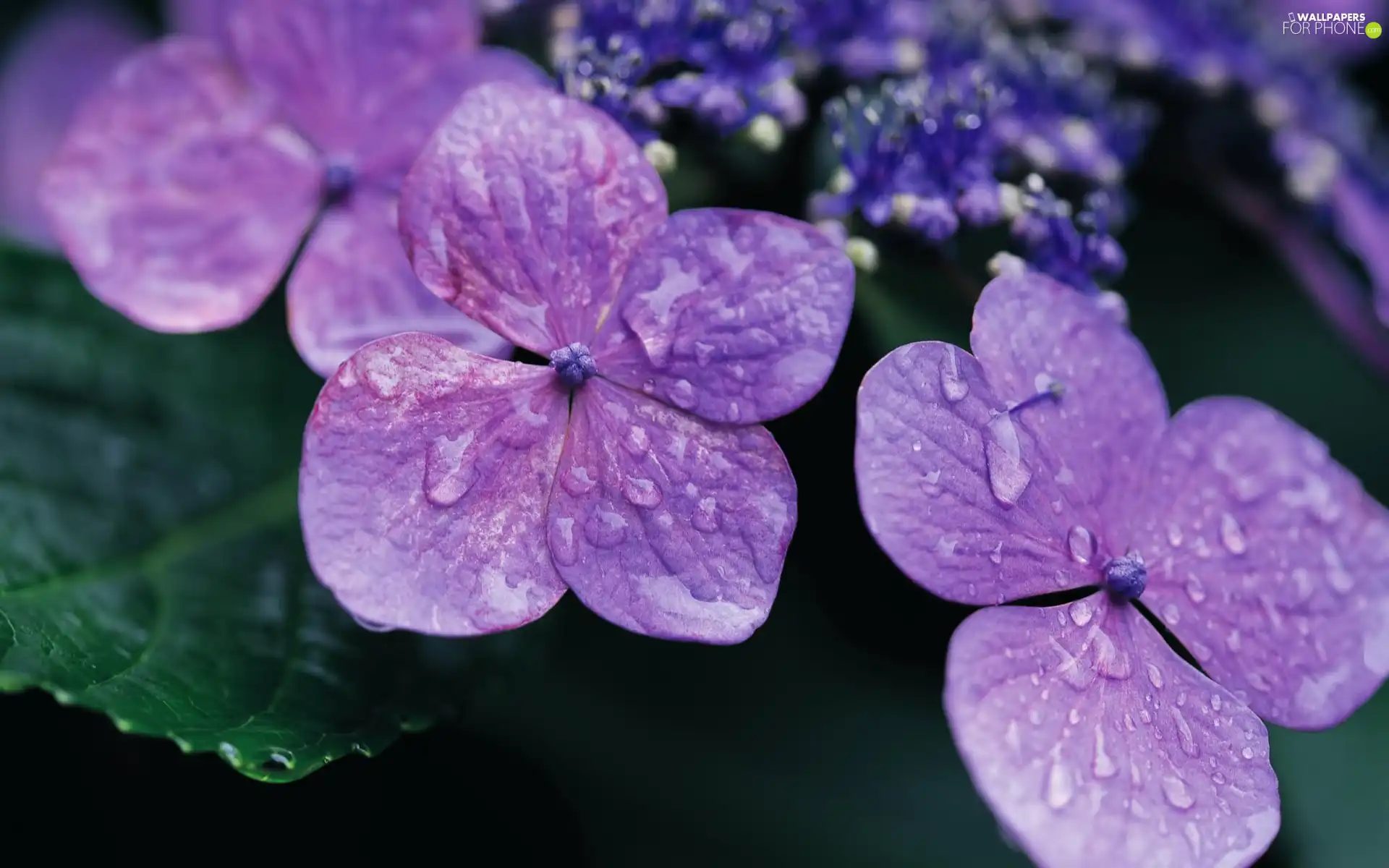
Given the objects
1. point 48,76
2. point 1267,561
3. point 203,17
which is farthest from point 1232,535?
point 48,76

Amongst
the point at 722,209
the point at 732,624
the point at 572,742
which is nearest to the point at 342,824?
the point at 572,742

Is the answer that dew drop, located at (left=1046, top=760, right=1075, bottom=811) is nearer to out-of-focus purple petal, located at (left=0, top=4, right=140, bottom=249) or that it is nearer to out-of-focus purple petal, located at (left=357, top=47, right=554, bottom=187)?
out-of-focus purple petal, located at (left=357, top=47, right=554, bottom=187)

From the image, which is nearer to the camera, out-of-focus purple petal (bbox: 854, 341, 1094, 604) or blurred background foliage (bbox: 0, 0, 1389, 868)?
out-of-focus purple petal (bbox: 854, 341, 1094, 604)

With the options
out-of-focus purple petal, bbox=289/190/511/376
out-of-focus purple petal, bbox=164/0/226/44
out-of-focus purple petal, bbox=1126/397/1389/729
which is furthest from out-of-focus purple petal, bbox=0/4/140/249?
out-of-focus purple petal, bbox=1126/397/1389/729

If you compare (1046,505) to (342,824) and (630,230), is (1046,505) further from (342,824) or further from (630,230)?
(342,824)

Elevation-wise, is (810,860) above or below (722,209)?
below

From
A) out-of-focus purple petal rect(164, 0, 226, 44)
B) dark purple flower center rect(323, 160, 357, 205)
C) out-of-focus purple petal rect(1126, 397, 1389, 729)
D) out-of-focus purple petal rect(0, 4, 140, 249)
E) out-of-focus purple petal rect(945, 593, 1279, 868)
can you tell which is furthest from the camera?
out-of-focus purple petal rect(0, 4, 140, 249)

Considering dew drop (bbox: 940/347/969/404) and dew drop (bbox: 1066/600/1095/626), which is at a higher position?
dew drop (bbox: 940/347/969/404)

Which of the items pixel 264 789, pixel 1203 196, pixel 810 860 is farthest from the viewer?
pixel 1203 196
